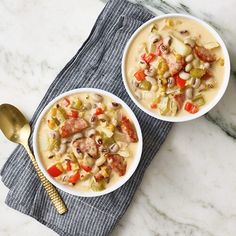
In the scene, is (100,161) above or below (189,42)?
below

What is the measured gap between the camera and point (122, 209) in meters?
1.86

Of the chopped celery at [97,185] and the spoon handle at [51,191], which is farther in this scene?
the spoon handle at [51,191]

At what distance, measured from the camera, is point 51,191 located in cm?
184

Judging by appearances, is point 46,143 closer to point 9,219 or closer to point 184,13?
point 9,219

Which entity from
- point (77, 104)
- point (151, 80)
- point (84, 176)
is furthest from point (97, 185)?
point (151, 80)

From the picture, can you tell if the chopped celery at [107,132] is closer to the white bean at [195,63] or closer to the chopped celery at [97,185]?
the chopped celery at [97,185]

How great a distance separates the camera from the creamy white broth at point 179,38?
1.73m

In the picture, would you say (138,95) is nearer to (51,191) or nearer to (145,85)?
(145,85)

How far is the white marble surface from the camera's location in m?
1.88

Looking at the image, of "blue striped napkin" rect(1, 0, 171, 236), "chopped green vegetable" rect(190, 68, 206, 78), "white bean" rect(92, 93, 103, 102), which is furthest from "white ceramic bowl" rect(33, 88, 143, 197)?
"chopped green vegetable" rect(190, 68, 206, 78)

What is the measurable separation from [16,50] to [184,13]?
0.59 meters

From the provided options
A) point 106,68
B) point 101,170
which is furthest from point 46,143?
point 106,68

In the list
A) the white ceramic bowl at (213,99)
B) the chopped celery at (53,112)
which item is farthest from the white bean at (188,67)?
the chopped celery at (53,112)

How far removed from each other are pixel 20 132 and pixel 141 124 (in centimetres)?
40
